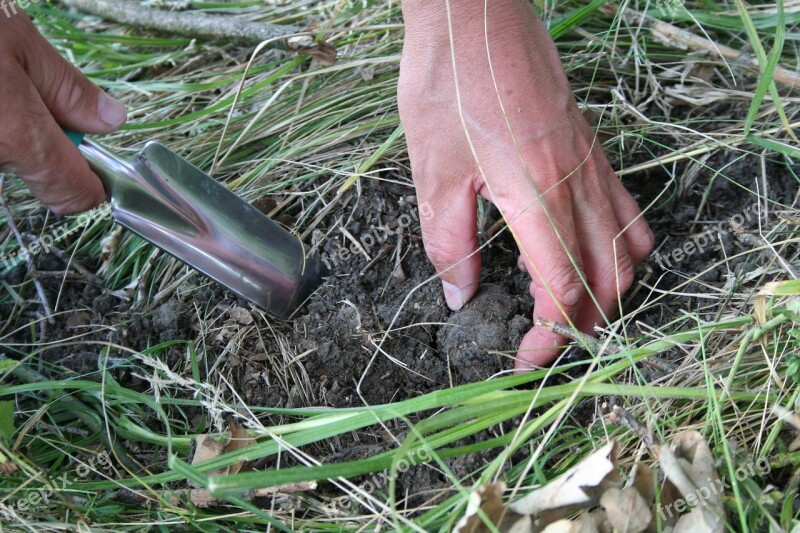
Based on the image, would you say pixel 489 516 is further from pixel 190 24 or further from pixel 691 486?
pixel 190 24

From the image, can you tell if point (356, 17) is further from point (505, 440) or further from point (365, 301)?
point (505, 440)

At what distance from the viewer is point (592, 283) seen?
1.35 metres

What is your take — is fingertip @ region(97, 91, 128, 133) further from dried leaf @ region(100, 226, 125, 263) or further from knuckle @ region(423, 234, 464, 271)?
knuckle @ region(423, 234, 464, 271)

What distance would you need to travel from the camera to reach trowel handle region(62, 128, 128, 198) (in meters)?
1.44

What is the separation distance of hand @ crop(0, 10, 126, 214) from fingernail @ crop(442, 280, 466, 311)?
2.41ft

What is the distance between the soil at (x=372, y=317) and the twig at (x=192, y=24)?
0.59 metres

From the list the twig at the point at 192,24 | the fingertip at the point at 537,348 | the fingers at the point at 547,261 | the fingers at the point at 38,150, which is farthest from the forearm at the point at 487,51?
the fingers at the point at 38,150

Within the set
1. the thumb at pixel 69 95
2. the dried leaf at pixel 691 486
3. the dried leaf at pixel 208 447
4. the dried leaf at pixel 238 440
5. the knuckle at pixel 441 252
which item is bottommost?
the dried leaf at pixel 691 486

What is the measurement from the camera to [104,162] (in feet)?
4.75

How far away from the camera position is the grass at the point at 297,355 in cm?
101

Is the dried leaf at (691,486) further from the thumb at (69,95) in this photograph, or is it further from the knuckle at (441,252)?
the thumb at (69,95)

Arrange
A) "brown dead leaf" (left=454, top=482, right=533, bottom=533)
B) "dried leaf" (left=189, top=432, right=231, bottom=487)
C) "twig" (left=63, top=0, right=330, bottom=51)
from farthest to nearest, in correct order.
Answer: "twig" (left=63, top=0, right=330, bottom=51), "dried leaf" (left=189, top=432, right=231, bottom=487), "brown dead leaf" (left=454, top=482, right=533, bottom=533)

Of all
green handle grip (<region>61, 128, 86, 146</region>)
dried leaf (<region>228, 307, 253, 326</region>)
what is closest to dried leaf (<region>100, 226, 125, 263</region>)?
green handle grip (<region>61, 128, 86, 146</region>)

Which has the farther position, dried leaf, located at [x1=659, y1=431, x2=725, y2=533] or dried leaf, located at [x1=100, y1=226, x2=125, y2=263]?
dried leaf, located at [x1=100, y1=226, x2=125, y2=263]
